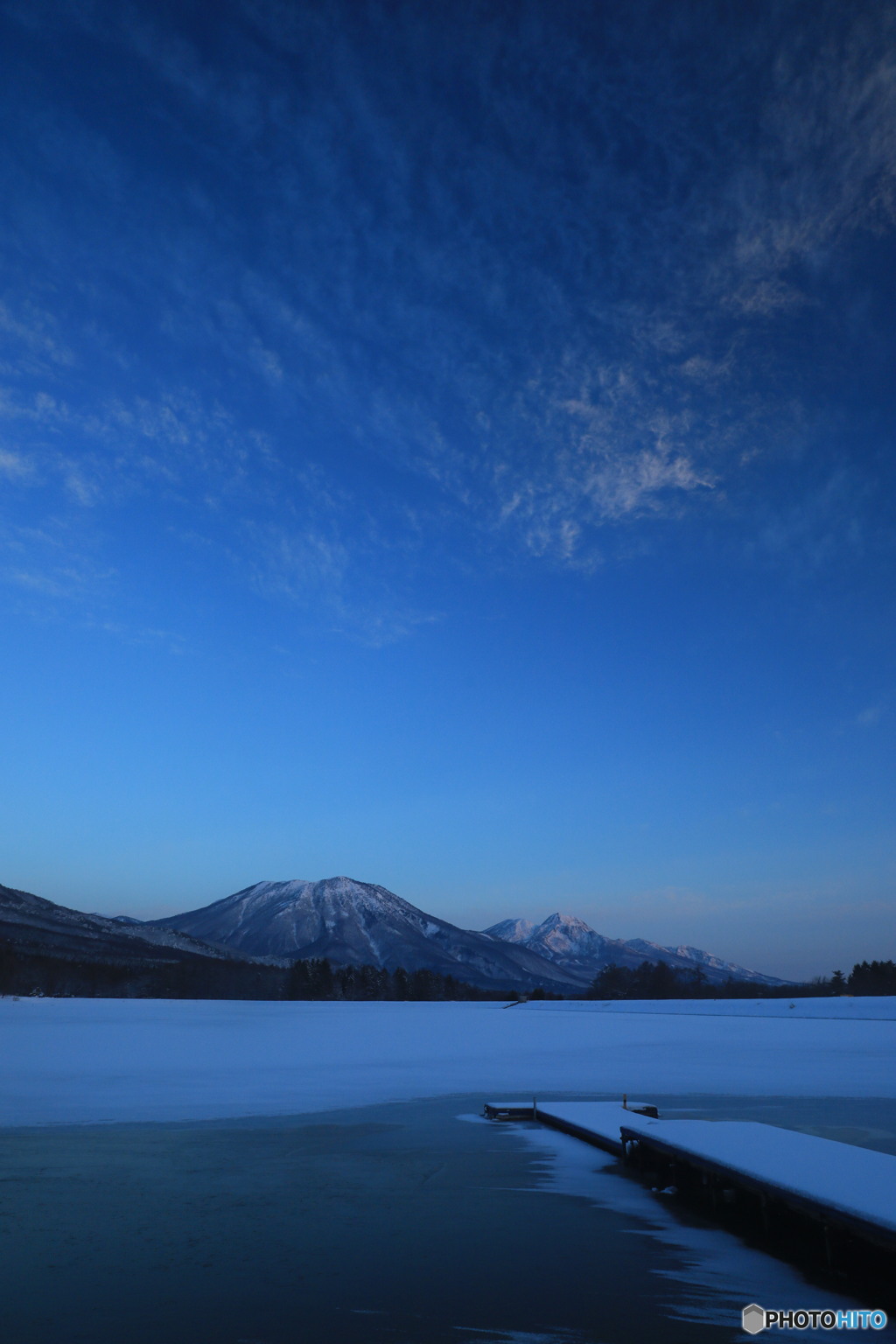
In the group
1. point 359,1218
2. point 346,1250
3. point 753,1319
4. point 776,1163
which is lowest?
point 359,1218

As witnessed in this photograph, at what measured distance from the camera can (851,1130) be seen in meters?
20.5

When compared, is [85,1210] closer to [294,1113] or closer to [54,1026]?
[294,1113]

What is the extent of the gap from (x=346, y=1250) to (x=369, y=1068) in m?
27.2

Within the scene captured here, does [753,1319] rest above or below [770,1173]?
below

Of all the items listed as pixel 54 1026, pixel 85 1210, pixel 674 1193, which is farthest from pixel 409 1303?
pixel 54 1026

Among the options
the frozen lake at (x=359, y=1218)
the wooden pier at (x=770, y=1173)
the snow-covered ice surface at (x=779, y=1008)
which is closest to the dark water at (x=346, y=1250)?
the frozen lake at (x=359, y=1218)

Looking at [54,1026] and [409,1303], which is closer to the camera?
[409,1303]

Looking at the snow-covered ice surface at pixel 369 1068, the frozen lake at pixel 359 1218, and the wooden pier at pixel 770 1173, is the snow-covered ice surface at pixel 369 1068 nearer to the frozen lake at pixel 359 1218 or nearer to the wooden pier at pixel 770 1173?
the frozen lake at pixel 359 1218

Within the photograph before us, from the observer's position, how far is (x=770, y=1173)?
45.0 ft

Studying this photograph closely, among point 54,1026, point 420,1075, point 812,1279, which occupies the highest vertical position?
point 812,1279

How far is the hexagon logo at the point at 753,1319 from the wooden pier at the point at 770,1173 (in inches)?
87.3

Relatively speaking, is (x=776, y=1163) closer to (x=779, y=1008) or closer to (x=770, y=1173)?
(x=770, y=1173)

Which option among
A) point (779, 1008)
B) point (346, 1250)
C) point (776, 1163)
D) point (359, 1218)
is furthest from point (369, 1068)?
point (779, 1008)

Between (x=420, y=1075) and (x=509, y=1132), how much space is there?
559 inches
